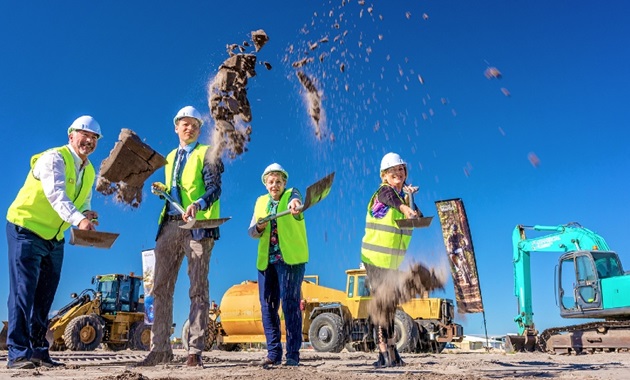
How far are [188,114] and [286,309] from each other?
187 centimetres

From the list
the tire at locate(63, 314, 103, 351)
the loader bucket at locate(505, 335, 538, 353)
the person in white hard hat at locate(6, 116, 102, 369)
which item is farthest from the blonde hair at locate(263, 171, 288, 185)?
the tire at locate(63, 314, 103, 351)

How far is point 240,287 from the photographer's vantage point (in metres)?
15.7

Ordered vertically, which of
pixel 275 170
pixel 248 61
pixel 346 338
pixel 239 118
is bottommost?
pixel 346 338

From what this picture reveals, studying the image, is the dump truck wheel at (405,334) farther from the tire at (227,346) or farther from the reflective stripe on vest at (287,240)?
the reflective stripe on vest at (287,240)

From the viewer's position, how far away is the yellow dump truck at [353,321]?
12.3 meters

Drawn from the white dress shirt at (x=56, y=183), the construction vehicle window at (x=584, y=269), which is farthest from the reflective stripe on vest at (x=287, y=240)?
the construction vehicle window at (x=584, y=269)

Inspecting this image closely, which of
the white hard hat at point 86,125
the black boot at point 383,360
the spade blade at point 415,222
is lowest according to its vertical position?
the black boot at point 383,360

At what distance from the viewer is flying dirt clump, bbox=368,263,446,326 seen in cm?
479

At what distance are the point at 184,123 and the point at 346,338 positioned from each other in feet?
28.9

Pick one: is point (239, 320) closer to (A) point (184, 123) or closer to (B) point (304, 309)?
(B) point (304, 309)

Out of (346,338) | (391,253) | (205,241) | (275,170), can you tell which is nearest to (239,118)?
(275,170)

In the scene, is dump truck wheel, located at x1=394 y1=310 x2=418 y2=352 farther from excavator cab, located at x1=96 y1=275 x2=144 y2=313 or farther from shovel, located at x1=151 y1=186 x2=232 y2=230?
excavator cab, located at x1=96 y1=275 x2=144 y2=313

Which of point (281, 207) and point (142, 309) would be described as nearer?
point (281, 207)

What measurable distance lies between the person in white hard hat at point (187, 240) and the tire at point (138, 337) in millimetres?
11633
